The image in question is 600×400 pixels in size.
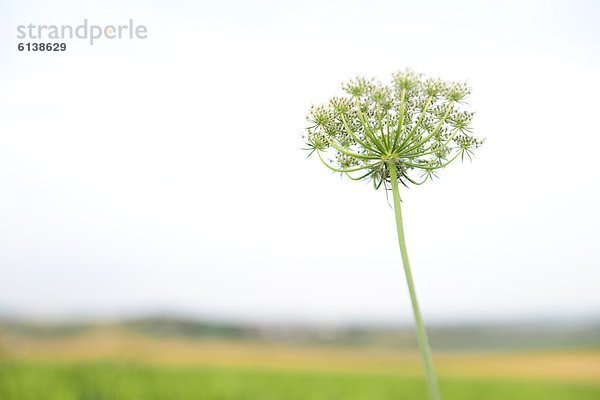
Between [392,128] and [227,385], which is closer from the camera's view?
[392,128]

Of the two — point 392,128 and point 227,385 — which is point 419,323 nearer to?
point 392,128

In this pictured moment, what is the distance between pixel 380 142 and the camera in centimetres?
250

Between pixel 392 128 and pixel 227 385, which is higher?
pixel 392 128

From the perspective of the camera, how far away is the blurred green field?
8258mm

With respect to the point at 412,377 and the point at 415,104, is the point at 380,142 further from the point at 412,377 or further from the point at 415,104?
the point at 412,377

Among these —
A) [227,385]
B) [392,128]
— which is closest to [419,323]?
[392,128]

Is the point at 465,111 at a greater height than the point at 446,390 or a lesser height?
greater

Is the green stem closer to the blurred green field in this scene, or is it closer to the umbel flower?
the umbel flower

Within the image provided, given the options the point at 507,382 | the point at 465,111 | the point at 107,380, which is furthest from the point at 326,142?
the point at 507,382

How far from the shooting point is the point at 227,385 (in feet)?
35.0

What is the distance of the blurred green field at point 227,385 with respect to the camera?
8258 millimetres

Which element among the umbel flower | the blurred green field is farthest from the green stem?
the blurred green field

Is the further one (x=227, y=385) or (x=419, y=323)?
(x=227, y=385)

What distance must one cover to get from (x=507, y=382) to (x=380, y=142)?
12629mm
